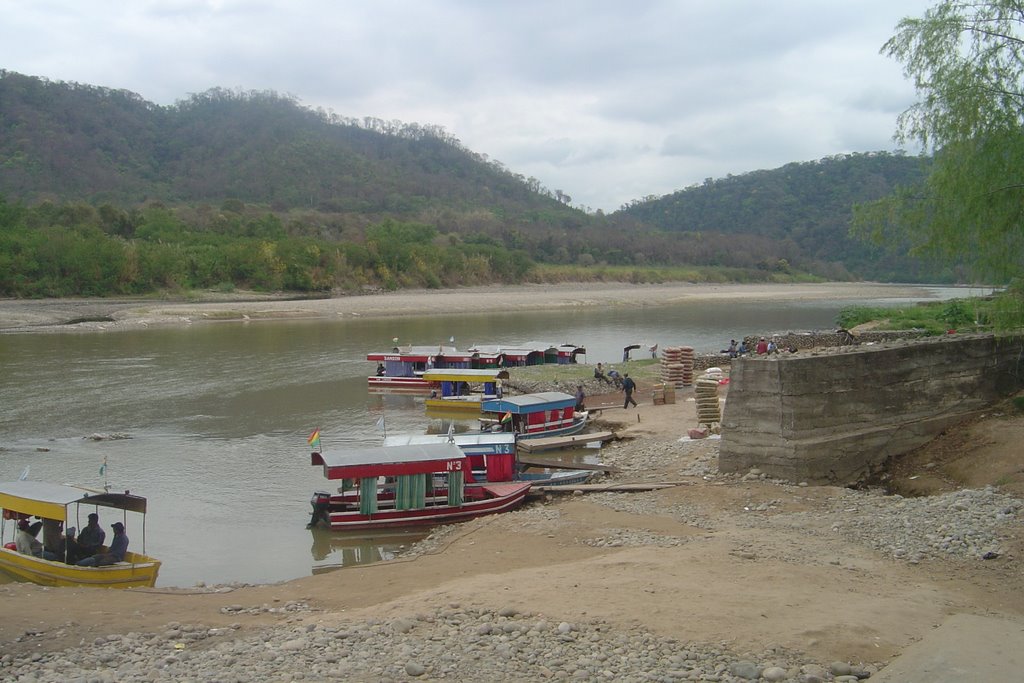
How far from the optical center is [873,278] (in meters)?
167

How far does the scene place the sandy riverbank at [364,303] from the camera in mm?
68256

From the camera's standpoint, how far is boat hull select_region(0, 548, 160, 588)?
1469cm

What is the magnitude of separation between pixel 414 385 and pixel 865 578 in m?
30.3

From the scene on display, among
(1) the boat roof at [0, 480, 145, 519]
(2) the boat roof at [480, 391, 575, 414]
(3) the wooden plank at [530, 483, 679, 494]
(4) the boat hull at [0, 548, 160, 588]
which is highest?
(2) the boat roof at [480, 391, 575, 414]

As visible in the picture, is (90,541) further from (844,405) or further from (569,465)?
(844,405)

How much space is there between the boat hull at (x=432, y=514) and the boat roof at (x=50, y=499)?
4.45 meters

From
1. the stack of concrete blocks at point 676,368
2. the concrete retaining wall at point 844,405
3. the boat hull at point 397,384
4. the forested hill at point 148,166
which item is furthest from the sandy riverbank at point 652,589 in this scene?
the forested hill at point 148,166

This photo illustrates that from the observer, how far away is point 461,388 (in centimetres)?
3694

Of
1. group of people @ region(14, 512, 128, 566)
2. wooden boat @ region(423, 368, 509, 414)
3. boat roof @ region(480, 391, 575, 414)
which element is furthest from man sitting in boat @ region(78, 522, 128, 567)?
wooden boat @ region(423, 368, 509, 414)

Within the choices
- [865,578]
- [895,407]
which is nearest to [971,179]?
[895,407]

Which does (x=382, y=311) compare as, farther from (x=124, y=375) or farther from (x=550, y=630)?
(x=550, y=630)

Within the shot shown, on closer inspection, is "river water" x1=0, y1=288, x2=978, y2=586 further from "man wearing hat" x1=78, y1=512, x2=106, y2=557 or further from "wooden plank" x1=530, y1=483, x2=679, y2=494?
"wooden plank" x1=530, y1=483, x2=679, y2=494

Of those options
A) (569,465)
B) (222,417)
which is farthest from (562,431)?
(222,417)

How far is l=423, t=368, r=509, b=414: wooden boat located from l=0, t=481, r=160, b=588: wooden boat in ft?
61.4
